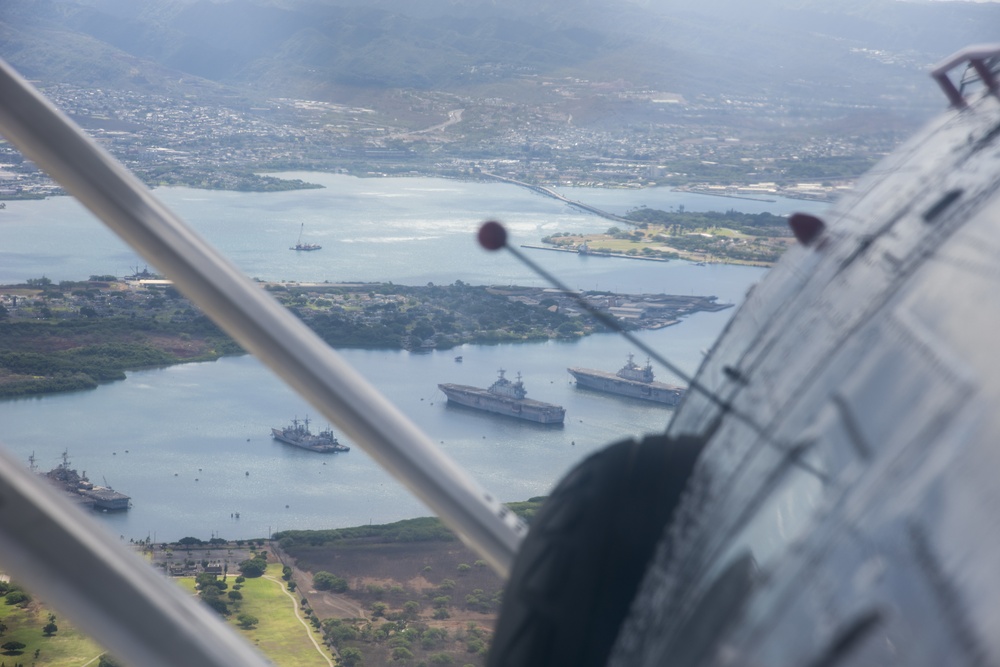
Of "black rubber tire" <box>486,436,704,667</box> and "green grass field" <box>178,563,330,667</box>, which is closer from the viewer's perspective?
"black rubber tire" <box>486,436,704,667</box>

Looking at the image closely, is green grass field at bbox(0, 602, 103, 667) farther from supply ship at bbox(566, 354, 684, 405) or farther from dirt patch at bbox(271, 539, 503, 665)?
supply ship at bbox(566, 354, 684, 405)

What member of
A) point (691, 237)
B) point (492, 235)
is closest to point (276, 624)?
point (492, 235)

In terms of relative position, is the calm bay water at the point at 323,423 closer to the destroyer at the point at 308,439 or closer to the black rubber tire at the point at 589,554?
the destroyer at the point at 308,439

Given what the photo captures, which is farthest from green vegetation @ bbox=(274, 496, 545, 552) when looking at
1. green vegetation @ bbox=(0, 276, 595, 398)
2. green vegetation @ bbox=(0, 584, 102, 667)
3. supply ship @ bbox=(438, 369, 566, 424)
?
green vegetation @ bbox=(0, 276, 595, 398)

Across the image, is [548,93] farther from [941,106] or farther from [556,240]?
[941,106]

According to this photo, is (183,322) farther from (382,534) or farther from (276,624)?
(276,624)

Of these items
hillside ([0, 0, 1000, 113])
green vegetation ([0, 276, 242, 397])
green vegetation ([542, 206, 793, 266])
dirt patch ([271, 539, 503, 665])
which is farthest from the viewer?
green vegetation ([0, 276, 242, 397])

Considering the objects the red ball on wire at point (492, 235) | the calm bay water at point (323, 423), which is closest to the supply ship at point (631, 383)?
the calm bay water at point (323, 423)
